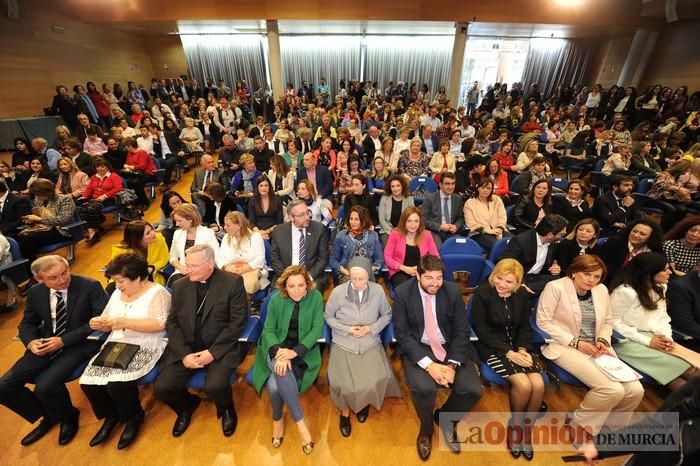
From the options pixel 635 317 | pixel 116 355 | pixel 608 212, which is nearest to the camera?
pixel 116 355

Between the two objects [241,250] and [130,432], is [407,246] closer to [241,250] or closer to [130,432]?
[241,250]

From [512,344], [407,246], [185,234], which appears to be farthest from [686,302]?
[185,234]

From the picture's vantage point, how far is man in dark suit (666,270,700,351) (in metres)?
2.48

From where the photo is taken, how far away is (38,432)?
7.43 feet

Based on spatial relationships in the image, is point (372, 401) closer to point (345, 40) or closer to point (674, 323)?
point (674, 323)

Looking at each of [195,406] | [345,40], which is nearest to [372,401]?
[195,406]

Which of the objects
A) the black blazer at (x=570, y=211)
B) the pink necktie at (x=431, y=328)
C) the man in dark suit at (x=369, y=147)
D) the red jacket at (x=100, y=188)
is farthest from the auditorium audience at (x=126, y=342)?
the man in dark suit at (x=369, y=147)

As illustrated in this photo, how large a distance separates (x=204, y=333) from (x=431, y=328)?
5.75 feet

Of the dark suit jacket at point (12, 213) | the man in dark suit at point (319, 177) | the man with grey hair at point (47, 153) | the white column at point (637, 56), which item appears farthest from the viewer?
the white column at point (637, 56)

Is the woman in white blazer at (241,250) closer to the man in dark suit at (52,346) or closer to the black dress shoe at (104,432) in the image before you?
the man in dark suit at (52,346)

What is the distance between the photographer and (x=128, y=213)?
5301 mm

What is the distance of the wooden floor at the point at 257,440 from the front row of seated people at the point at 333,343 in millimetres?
79

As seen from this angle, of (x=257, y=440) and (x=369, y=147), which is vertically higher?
(x=369, y=147)

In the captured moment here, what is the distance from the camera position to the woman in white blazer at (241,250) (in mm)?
3070
